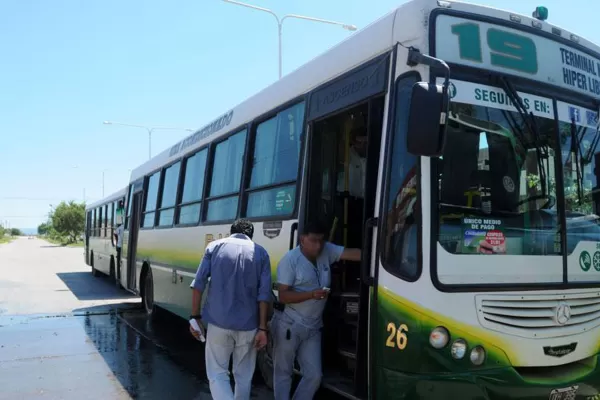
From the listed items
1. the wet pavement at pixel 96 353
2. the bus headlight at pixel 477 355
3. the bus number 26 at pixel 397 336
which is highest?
the bus number 26 at pixel 397 336

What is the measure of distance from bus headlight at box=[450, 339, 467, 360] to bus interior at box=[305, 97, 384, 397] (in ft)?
3.33

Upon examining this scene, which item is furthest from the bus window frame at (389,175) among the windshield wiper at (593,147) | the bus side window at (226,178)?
the bus side window at (226,178)

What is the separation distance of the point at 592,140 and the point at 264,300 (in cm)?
289

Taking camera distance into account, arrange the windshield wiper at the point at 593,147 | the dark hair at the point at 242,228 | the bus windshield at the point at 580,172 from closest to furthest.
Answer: the bus windshield at the point at 580,172
the windshield wiper at the point at 593,147
the dark hair at the point at 242,228

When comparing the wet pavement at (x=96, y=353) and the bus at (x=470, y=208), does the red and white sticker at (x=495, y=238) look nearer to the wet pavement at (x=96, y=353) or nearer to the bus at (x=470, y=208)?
the bus at (x=470, y=208)

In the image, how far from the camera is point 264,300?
4.44m

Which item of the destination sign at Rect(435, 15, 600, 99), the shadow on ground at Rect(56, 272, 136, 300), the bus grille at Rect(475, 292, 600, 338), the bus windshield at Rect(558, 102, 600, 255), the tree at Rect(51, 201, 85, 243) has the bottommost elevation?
the shadow on ground at Rect(56, 272, 136, 300)

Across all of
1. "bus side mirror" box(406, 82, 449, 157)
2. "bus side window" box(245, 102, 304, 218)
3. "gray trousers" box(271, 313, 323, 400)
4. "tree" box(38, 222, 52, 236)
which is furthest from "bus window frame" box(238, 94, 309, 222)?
"tree" box(38, 222, 52, 236)

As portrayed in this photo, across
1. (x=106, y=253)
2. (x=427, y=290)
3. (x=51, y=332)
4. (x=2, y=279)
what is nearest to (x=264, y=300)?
(x=427, y=290)

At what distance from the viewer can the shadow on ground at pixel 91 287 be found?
15.1 meters

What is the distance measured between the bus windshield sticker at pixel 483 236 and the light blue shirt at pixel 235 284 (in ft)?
5.40

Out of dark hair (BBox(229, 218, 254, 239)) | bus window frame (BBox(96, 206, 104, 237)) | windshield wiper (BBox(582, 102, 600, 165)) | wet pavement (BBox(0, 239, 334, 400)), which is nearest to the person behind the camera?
windshield wiper (BBox(582, 102, 600, 165))

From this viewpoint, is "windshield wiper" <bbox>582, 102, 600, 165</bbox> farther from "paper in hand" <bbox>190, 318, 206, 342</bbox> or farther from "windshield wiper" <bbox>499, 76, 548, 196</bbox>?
"paper in hand" <bbox>190, 318, 206, 342</bbox>

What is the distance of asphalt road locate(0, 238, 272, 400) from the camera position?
20.2ft
